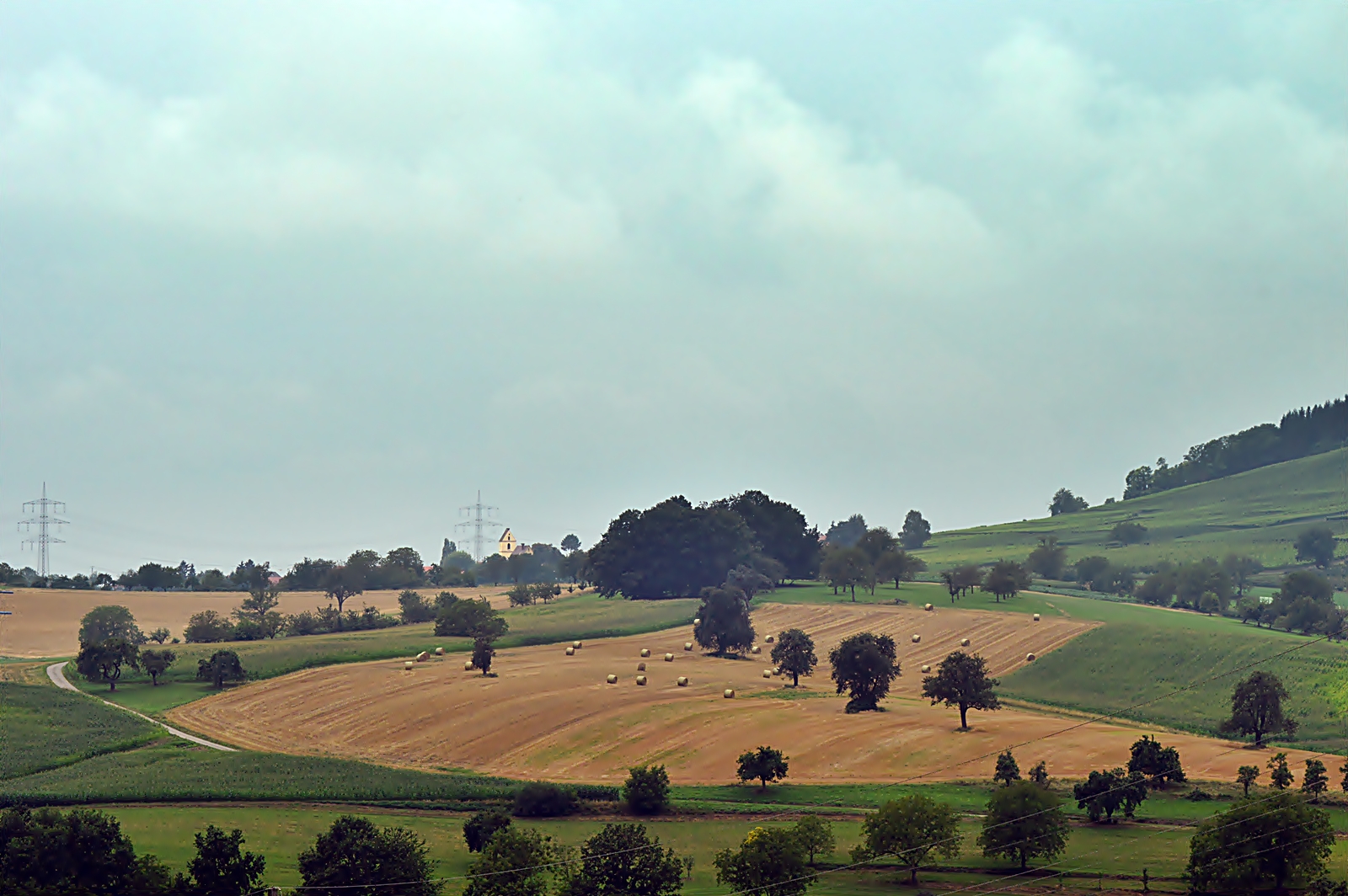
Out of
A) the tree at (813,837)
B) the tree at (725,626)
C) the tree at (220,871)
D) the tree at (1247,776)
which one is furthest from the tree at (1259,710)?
the tree at (220,871)

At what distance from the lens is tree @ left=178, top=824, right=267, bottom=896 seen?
5550cm

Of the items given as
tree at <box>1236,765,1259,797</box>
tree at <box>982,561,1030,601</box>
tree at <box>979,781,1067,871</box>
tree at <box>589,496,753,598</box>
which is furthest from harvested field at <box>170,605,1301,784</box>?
tree at <box>589,496,753,598</box>

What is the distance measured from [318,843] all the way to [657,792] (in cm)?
2302

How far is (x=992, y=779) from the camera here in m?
78.1

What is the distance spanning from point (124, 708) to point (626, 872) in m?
77.0

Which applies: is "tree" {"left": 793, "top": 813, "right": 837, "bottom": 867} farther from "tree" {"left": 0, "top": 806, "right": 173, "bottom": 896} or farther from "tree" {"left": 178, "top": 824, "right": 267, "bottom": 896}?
"tree" {"left": 0, "top": 806, "right": 173, "bottom": 896}

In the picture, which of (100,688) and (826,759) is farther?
(100,688)

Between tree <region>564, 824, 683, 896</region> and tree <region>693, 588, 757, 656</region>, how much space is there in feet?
273

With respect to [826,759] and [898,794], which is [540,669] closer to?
[826,759]

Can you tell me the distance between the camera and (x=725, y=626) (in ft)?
462

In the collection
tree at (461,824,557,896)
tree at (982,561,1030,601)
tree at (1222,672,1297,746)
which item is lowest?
tree at (461,824,557,896)

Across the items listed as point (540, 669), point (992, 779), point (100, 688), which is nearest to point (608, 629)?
point (540, 669)

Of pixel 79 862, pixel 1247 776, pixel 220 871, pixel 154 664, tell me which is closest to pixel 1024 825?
pixel 1247 776

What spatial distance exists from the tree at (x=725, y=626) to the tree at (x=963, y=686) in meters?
48.0
